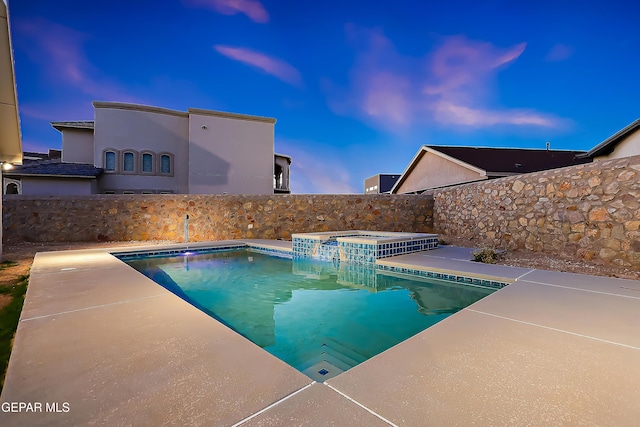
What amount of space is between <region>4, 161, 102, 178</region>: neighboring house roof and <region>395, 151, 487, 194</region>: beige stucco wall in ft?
60.8

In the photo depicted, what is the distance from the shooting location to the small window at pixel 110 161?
16.3 m

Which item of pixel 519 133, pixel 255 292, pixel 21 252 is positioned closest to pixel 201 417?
pixel 255 292

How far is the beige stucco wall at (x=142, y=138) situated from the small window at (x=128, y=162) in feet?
0.82

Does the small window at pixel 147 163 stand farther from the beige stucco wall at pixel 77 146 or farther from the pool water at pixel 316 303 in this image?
the pool water at pixel 316 303

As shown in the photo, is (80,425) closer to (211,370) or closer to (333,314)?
(211,370)

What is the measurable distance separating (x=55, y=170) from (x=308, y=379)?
1927 cm

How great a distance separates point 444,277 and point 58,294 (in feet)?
16.0

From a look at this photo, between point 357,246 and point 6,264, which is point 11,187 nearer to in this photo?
point 6,264

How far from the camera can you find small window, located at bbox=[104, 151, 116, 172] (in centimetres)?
1633

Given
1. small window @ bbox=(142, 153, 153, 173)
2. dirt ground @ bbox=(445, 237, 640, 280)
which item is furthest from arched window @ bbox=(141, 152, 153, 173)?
dirt ground @ bbox=(445, 237, 640, 280)

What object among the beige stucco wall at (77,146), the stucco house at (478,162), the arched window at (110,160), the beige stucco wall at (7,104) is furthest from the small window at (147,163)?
the stucco house at (478,162)

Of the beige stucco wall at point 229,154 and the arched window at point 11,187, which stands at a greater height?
the beige stucco wall at point 229,154

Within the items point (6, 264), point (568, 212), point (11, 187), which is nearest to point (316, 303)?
point (568, 212)

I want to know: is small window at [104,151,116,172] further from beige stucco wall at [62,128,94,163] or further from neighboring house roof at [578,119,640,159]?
neighboring house roof at [578,119,640,159]
